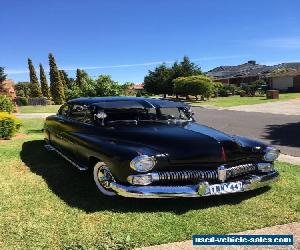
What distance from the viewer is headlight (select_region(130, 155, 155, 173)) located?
216 inches

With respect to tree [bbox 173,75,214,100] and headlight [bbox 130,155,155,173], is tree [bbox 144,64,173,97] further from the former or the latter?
headlight [bbox 130,155,155,173]

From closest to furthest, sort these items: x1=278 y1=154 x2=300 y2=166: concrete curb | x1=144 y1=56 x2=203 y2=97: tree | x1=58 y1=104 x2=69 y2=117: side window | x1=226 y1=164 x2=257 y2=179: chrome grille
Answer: x1=226 y1=164 x2=257 y2=179: chrome grille
x1=58 y1=104 x2=69 y2=117: side window
x1=278 y1=154 x2=300 y2=166: concrete curb
x1=144 y1=56 x2=203 y2=97: tree

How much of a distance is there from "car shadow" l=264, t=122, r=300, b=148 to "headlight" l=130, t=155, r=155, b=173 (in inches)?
287

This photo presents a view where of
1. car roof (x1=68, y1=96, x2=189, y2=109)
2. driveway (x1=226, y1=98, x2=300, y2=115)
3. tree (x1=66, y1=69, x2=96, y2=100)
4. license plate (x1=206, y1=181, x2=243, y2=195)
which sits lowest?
driveway (x1=226, y1=98, x2=300, y2=115)

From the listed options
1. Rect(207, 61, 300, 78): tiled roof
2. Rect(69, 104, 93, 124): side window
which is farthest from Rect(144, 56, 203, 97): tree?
Rect(69, 104, 93, 124): side window

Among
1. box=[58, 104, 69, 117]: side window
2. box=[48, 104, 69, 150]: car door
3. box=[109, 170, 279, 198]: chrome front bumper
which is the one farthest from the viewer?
box=[58, 104, 69, 117]: side window

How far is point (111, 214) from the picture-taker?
5.46 meters

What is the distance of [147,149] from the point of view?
18.9 feet

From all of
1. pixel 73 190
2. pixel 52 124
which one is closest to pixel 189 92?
pixel 52 124

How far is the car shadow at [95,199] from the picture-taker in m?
5.75

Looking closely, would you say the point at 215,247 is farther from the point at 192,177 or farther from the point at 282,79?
the point at 282,79

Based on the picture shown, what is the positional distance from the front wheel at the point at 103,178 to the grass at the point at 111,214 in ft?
0.41

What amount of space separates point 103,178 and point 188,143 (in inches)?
→ 56.1

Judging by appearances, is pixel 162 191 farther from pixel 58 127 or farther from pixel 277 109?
pixel 277 109
